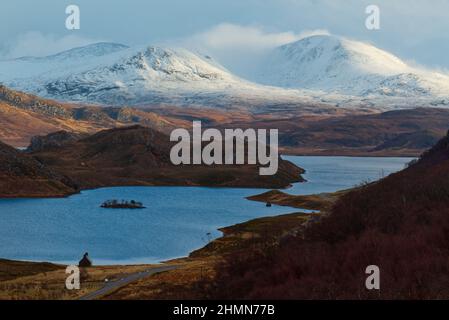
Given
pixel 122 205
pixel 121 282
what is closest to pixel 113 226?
pixel 122 205

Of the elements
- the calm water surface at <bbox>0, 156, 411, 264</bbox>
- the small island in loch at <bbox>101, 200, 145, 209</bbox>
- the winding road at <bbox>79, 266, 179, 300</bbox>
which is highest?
the small island in loch at <bbox>101, 200, 145, 209</bbox>

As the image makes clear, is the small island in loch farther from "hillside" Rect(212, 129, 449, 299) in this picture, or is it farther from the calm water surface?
"hillside" Rect(212, 129, 449, 299)

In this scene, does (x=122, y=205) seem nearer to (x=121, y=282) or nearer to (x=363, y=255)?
(x=121, y=282)

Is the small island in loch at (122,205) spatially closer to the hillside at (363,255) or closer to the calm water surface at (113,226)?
the calm water surface at (113,226)

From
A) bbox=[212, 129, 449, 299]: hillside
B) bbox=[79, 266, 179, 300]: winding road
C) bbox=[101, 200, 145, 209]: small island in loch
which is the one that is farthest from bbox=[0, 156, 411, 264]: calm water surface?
bbox=[212, 129, 449, 299]: hillside

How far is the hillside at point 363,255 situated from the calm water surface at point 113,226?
3952 cm

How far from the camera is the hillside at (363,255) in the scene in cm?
3969

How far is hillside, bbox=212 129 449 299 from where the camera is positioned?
39688 millimetres

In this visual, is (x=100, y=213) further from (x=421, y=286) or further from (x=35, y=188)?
(x=421, y=286)

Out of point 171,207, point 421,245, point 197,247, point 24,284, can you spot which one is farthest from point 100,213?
point 421,245

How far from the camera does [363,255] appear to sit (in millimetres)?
46344

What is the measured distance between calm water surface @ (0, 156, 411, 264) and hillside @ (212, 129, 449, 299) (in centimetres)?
3952

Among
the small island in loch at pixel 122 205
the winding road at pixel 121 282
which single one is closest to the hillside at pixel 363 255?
the winding road at pixel 121 282
